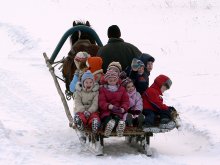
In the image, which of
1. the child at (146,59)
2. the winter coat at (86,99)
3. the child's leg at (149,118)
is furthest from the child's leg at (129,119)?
the child at (146,59)

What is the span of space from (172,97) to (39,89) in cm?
288

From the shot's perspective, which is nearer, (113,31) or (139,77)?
(139,77)

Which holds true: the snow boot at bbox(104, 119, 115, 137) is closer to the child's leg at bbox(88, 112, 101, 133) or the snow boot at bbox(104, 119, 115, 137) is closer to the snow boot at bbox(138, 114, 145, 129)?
the child's leg at bbox(88, 112, 101, 133)

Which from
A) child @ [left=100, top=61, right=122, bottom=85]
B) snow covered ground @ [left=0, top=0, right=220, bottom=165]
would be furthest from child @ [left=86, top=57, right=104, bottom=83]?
snow covered ground @ [left=0, top=0, right=220, bottom=165]

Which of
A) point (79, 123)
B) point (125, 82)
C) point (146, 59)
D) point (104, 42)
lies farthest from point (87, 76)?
point (104, 42)

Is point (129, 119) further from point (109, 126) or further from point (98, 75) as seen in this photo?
point (98, 75)

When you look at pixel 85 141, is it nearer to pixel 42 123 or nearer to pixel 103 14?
pixel 42 123

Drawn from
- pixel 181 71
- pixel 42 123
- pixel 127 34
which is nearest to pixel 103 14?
pixel 127 34

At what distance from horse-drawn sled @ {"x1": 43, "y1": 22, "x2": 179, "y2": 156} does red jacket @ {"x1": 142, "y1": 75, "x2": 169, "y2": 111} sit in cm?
31

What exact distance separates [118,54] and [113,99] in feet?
2.87

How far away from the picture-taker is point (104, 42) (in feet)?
49.2

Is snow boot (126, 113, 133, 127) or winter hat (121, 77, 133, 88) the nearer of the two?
snow boot (126, 113, 133, 127)

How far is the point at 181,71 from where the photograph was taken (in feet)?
39.7

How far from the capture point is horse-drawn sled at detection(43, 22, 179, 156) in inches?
259
